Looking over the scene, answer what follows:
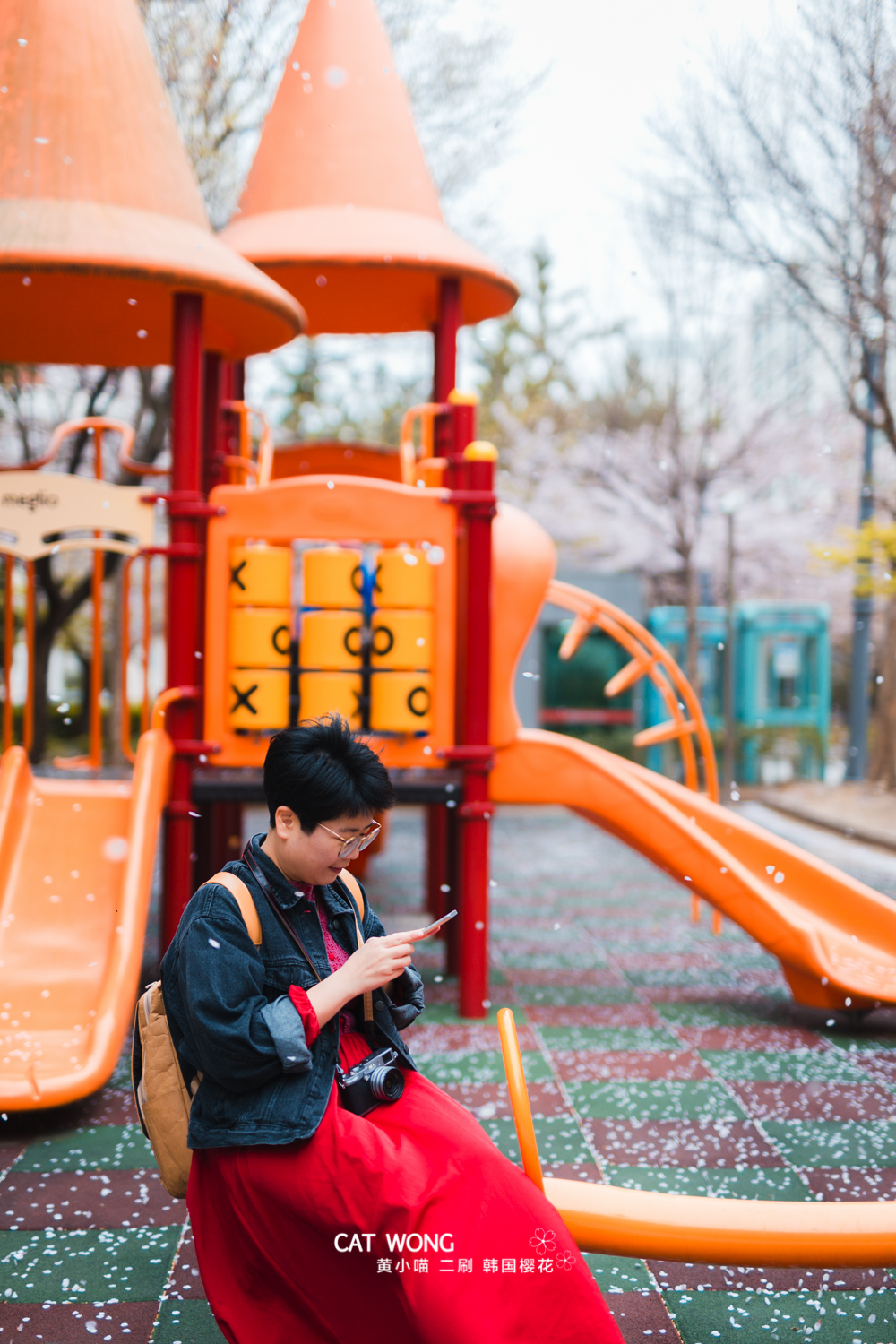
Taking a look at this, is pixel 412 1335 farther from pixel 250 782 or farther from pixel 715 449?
pixel 715 449

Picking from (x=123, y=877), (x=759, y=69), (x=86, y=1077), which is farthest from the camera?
(x=759, y=69)

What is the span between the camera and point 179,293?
4.95m

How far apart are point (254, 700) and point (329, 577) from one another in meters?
0.67

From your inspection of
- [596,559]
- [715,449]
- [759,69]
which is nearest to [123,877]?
[759,69]

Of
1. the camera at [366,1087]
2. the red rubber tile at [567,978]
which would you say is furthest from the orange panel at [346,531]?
the camera at [366,1087]

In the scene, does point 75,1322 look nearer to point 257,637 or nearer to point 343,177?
point 257,637

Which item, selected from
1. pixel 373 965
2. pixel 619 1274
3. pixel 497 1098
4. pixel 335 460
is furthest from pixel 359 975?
pixel 335 460

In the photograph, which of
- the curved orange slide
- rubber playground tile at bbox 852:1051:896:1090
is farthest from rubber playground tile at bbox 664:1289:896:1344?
the curved orange slide

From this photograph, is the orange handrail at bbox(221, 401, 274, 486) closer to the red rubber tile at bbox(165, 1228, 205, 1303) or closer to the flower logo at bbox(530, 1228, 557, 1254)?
the red rubber tile at bbox(165, 1228, 205, 1303)

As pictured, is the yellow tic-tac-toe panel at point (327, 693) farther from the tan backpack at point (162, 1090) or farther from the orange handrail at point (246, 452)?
the tan backpack at point (162, 1090)

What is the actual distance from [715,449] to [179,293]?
42.3 feet

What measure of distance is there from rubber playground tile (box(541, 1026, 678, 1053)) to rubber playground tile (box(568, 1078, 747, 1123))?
41 centimetres

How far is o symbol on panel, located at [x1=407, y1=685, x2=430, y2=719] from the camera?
5078 mm

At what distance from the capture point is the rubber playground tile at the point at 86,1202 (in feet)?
10.1
